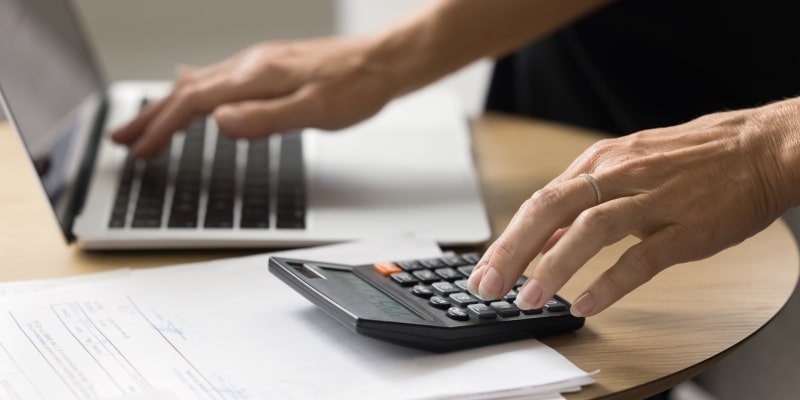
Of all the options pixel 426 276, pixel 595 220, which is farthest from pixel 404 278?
pixel 595 220

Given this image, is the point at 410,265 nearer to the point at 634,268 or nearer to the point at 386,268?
the point at 386,268

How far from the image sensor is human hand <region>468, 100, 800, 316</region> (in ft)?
1.93

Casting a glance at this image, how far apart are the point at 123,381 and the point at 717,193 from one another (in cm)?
36

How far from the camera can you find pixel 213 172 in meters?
0.88

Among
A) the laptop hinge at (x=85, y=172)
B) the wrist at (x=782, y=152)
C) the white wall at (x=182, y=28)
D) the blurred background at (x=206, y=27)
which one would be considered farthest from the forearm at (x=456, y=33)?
the white wall at (x=182, y=28)

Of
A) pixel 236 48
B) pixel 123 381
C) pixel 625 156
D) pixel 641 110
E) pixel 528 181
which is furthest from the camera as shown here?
pixel 236 48

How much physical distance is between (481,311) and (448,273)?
66 mm

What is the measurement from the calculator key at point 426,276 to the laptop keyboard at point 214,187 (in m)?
0.15

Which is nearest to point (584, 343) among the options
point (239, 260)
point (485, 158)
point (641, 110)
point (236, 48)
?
point (239, 260)

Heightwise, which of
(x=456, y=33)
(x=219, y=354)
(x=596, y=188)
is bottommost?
(x=219, y=354)

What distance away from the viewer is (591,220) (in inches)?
23.2

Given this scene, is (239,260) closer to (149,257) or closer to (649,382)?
(149,257)

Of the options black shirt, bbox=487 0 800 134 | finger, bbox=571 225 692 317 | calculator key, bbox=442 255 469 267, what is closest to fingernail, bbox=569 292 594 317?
finger, bbox=571 225 692 317

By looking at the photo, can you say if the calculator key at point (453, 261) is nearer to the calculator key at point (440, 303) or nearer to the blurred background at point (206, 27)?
the calculator key at point (440, 303)
